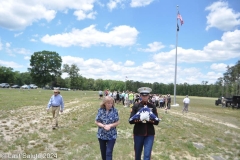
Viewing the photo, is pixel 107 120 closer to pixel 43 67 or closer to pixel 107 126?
pixel 107 126

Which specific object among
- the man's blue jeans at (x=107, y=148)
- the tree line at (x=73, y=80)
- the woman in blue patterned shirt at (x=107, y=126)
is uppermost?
the tree line at (x=73, y=80)

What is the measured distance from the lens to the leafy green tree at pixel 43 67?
75062 mm

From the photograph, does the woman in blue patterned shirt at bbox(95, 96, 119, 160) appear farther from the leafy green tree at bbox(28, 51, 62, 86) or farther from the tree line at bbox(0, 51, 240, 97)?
the leafy green tree at bbox(28, 51, 62, 86)

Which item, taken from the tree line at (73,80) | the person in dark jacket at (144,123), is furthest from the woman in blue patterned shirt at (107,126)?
the tree line at (73,80)

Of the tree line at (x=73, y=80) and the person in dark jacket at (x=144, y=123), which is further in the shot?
the tree line at (x=73, y=80)

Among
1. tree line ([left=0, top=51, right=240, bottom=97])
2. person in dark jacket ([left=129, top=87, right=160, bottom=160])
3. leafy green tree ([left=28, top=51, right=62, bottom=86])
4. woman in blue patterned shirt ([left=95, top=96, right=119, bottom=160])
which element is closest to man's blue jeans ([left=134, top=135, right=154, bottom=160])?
person in dark jacket ([left=129, top=87, right=160, bottom=160])

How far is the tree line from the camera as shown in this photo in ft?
227

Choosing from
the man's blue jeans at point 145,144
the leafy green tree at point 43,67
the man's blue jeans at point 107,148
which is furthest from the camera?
the leafy green tree at point 43,67

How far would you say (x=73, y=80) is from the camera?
106 m

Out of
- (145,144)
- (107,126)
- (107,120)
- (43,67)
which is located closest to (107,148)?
(107,126)

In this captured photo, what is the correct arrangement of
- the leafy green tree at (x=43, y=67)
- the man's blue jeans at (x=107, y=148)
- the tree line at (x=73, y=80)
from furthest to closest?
the leafy green tree at (x=43, y=67) < the tree line at (x=73, y=80) < the man's blue jeans at (x=107, y=148)

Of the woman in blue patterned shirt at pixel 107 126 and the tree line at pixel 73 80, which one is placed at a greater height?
the tree line at pixel 73 80

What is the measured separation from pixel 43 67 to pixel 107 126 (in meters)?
75.6

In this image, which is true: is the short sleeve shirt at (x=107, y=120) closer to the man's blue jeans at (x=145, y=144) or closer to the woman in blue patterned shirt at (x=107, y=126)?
the woman in blue patterned shirt at (x=107, y=126)
